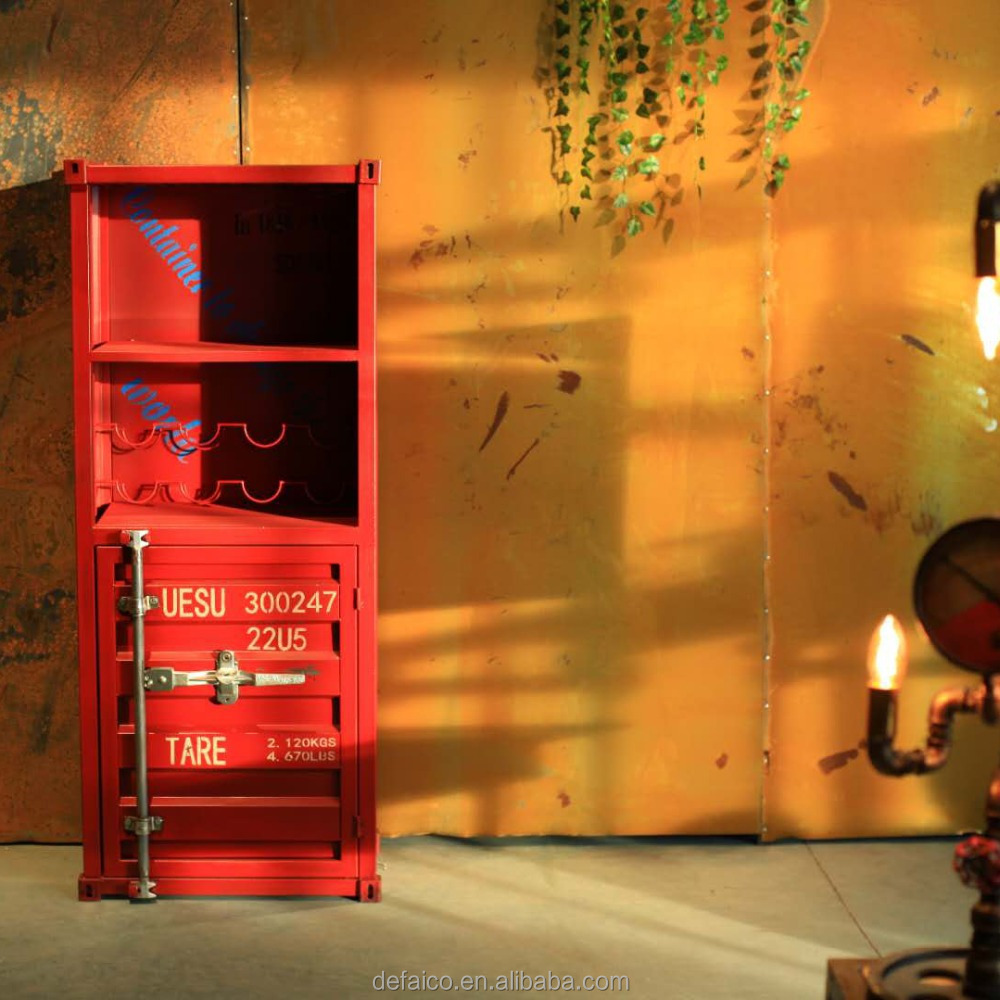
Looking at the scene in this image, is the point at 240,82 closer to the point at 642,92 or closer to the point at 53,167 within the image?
the point at 53,167

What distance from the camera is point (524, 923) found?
3.44 metres

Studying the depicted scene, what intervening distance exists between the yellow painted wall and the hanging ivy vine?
0.05 metres

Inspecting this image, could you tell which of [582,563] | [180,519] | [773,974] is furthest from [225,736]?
[773,974]

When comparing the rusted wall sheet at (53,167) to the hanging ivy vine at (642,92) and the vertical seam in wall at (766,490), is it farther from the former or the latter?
the vertical seam in wall at (766,490)

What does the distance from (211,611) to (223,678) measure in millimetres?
179

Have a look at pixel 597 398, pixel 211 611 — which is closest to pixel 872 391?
pixel 597 398

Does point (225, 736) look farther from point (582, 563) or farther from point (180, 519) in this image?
point (582, 563)

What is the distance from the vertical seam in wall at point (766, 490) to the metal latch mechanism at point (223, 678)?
56.0 inches

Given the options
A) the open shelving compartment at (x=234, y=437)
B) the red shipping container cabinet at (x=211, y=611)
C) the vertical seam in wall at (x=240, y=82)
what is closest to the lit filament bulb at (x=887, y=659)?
the red shipping container cabinet at (x=211, y=611)

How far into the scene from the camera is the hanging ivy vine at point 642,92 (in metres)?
3.77

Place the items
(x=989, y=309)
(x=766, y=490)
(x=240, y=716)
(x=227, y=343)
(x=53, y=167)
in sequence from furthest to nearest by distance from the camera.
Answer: (x=766, y=490) < (x=53, y=167) < (x=227, y=343) < (x=240, y=716) < (x=989, y=309)

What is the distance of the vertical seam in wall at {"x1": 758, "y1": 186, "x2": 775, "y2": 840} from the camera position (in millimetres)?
3867

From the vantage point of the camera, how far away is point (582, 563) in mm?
3947

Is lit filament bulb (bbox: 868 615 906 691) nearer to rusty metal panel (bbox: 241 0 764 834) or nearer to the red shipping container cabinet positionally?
the red shipping container cabinet
